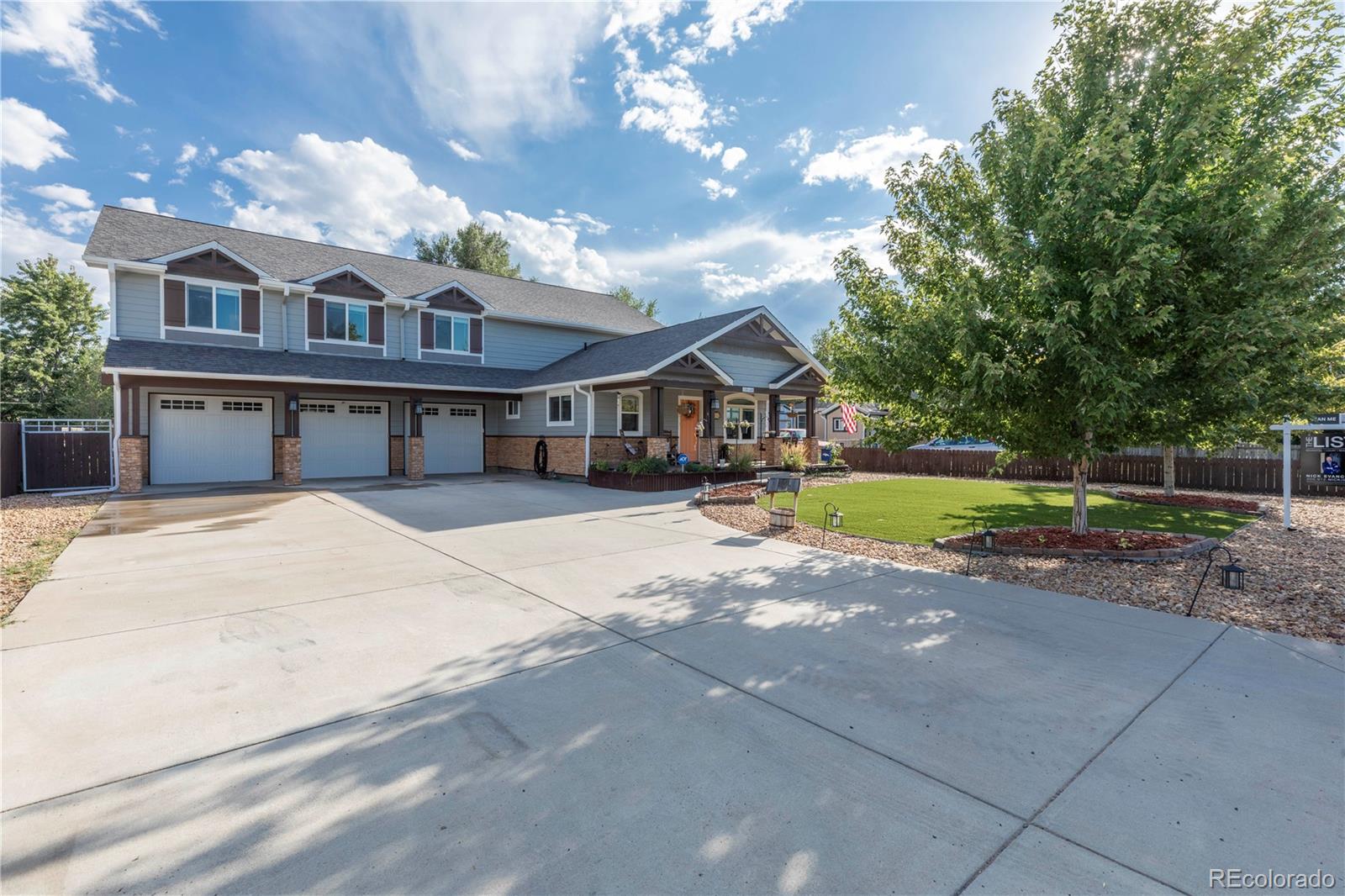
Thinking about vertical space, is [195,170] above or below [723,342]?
above

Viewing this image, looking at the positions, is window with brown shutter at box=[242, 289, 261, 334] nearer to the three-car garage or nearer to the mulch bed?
the three-car garage

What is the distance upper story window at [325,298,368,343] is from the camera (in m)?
20.0

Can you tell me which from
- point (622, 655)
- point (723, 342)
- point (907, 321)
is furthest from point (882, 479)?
point (622, 655)

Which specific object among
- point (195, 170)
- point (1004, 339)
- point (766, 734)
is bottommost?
point (766, 734)

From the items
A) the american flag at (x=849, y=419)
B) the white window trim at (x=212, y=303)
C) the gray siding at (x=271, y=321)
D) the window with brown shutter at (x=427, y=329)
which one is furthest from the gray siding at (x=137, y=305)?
the american flag at (x=849, y=419)

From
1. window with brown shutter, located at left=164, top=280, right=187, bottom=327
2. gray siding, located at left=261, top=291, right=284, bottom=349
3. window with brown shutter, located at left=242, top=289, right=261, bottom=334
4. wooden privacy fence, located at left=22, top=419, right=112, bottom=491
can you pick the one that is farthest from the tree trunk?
window with brown shutter, located at left=164, top=280, right=187, bottom=327

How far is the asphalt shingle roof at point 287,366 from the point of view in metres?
15.7

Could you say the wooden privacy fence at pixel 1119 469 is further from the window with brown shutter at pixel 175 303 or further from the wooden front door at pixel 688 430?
the window with brown shutter at pixel 175 303

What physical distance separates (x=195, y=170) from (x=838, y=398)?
23.9m

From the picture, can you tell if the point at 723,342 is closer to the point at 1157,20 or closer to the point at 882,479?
the point at 882,479

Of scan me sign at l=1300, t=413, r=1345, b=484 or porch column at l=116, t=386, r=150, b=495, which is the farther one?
porch column at l=116, t=386, r=150, b=495

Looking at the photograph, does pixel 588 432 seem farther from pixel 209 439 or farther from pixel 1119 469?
pixel 1119 469

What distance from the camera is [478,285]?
2470 centimetres

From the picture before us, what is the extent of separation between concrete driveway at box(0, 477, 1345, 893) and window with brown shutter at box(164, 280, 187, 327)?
14578 mm
